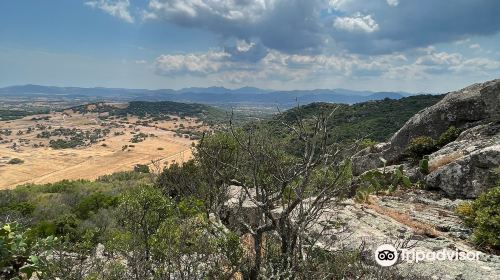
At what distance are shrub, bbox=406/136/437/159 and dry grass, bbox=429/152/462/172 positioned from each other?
4005mm

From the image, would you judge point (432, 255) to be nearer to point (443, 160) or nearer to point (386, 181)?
point (386, 181)

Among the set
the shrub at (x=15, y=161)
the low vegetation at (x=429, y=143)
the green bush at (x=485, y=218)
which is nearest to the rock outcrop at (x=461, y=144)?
the low vegetation at (x=429, y=143)

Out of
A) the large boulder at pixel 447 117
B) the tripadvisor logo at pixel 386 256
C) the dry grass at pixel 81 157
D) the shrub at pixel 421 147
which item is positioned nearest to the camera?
the tripadvisor logo at pixel 386 256

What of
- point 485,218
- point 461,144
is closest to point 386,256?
point 485,218

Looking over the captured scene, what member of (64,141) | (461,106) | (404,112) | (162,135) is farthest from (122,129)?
(461,106)

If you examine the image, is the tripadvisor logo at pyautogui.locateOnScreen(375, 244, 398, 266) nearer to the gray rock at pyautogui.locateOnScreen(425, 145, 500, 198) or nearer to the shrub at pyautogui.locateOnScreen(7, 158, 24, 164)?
the gray rock at pyautogui.locateOnScreen(425, 145, 500, 198)

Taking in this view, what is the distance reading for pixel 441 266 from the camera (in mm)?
10406

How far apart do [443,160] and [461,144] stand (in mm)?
2306

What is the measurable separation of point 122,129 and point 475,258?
7095 inches

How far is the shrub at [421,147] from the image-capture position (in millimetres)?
25594

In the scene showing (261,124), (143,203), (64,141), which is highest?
(261,124)

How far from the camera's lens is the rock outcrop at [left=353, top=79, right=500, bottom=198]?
17.7 m

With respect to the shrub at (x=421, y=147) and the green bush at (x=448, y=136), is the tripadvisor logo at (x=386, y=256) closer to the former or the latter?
the shrub at (x=421, y=147)

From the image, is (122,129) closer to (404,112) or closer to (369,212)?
(404,112)
